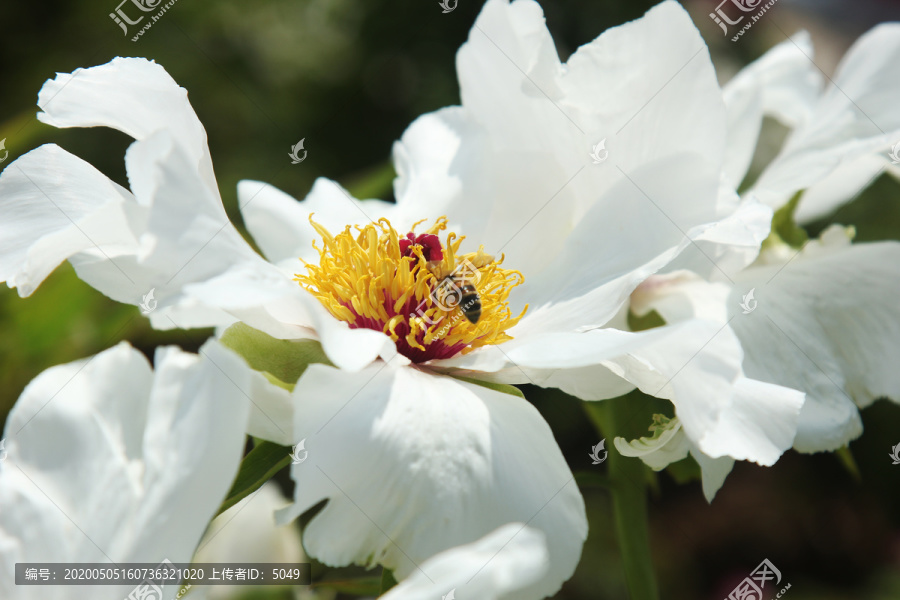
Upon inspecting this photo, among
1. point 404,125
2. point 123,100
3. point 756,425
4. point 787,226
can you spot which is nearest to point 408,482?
point 756,425

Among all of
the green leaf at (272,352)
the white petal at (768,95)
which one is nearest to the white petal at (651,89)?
the white petal at (768,95)

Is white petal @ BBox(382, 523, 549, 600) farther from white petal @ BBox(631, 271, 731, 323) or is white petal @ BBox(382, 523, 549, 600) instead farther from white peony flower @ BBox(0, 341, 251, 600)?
white petal @ BBox(631, 271, 731, 323)

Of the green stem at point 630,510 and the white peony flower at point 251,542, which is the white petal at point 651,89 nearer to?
the green stem at point 630,510

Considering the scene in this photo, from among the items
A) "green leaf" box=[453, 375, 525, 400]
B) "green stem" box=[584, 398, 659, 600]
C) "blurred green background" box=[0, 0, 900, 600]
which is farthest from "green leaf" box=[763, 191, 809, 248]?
"blurred green background" box=[0, 0, 900, 600]

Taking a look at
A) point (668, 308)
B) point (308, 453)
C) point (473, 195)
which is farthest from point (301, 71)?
point (308, 453)

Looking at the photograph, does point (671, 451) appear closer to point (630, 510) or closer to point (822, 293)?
point (630, 510)

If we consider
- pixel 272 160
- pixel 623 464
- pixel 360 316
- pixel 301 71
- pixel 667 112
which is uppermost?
pixel 667 112

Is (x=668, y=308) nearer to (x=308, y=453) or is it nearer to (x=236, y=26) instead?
(x=308, y=453)
